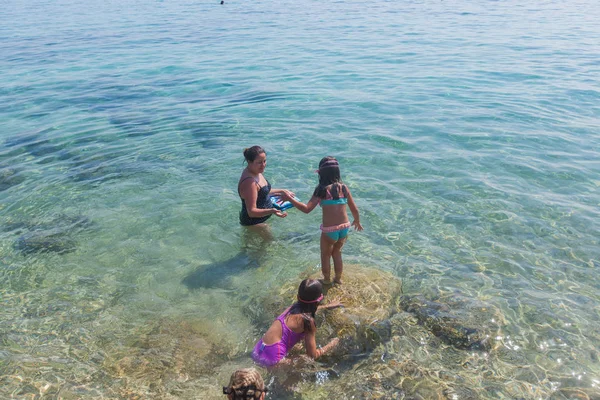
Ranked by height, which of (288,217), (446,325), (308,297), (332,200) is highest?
(332,200)

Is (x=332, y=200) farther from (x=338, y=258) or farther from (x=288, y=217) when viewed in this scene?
(x=288, y=217)

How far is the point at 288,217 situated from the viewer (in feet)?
28.5

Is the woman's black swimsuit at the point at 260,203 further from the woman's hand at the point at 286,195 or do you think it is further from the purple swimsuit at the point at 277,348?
the purple swimsuit at the point at 277,348

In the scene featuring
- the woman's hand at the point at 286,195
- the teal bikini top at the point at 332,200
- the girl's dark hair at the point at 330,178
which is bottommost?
the woman's hand at the point at 286,195

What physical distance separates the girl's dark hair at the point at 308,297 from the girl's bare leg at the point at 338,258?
112 centimetres

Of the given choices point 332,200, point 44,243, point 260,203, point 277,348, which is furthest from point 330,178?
point 44,243

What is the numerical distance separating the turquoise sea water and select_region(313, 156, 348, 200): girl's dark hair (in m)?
1.70

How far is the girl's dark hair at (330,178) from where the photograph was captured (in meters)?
5.71

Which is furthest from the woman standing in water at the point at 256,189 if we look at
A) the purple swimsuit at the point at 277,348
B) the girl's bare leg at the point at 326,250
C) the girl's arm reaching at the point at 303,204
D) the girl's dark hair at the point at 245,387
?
the girl's dark hair at the point at 245,387

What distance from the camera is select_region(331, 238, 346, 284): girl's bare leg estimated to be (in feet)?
20.1

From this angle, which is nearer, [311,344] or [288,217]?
[311,344]

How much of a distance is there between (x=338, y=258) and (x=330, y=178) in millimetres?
1126

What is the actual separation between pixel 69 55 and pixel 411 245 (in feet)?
83.6

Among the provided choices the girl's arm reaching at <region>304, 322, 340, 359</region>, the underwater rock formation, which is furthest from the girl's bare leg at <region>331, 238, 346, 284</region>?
the underwater rock formation
